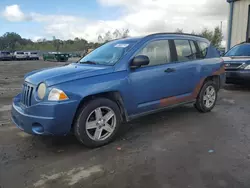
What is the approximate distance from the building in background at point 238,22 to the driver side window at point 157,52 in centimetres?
1138

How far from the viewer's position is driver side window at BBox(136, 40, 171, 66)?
4.46 m

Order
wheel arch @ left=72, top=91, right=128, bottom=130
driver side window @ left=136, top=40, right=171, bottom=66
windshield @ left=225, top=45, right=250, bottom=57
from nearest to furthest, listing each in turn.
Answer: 1. wheel arch @ left=72, top=91, right=128, bottom=130
2. driver side window @ left=136, top=40, right=171, bottom=66
3. windshield @ left=225, top=45, right=250, bottom=57

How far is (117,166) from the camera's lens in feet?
10.7

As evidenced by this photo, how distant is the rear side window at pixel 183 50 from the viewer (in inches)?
196

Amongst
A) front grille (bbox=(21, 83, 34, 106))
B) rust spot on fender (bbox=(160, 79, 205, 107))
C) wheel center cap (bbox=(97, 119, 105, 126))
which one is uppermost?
front grille (bbox=(21, 83, 34, 106))

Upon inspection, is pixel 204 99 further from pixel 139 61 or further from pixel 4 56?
pixel 4 56

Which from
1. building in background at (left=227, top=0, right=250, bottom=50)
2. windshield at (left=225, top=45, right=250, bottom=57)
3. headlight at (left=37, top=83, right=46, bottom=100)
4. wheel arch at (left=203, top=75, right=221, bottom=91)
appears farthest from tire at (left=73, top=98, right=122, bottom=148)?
building in background at (left=227, top=0, right=250, bottom=50)

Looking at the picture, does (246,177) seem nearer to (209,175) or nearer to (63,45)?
(209,175)

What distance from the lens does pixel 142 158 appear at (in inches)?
137

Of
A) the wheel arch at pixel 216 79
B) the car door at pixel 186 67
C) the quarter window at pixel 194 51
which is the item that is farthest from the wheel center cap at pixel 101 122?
the wheel arch at pixel 216 79

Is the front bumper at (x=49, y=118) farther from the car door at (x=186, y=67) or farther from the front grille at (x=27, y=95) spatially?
the car door at (x=186, y=67)

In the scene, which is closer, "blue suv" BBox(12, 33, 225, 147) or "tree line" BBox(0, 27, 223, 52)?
"blue suv" BBox(12, 33, 225, 147)

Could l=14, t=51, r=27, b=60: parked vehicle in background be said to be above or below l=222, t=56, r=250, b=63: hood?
above

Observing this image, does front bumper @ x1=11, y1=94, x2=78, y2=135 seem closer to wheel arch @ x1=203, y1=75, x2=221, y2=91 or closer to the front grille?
the front grille
